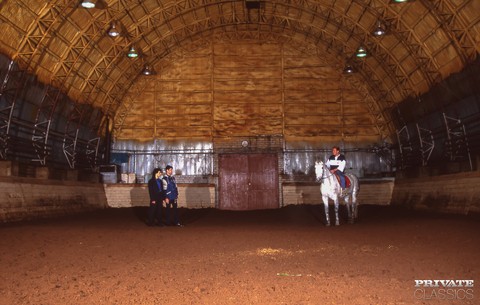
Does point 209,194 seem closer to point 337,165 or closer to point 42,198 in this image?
point 42,198

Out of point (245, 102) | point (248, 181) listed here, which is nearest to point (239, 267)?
point (248, 181)

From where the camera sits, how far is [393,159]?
90.7ft

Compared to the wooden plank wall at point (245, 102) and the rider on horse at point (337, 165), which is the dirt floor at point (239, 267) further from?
the wooden plank wall at point (245, 102)

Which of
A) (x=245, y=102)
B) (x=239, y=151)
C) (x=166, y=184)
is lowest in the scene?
(x=166, y=184)

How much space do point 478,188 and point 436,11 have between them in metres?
7.61

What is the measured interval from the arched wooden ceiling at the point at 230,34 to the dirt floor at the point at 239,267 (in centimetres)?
967

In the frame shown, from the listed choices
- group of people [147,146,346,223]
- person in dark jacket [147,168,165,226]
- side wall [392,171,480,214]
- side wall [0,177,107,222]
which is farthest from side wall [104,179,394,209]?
person in dark jacket [147,168,165,226]

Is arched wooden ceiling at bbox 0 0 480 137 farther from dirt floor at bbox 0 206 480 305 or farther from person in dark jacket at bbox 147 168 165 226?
dirt floor at bbox 0 206 480 305

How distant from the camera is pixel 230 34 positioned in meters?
28.4

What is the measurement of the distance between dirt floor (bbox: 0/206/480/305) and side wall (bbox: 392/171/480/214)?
207 inches

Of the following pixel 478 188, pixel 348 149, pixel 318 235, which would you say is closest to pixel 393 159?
pixel 348 149

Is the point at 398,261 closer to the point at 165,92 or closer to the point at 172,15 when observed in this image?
the point at 172,15

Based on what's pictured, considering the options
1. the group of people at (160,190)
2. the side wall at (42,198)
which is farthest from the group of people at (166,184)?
the side wall at (42,198)

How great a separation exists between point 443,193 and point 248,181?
11954 millimetres
